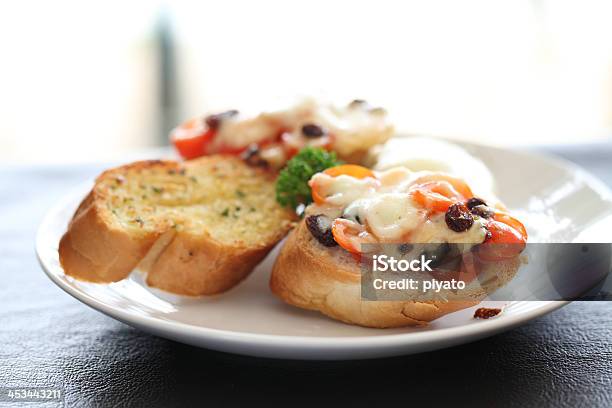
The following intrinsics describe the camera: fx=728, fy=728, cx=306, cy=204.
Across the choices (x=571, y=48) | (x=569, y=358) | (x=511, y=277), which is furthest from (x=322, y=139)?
(x=571, y=48)

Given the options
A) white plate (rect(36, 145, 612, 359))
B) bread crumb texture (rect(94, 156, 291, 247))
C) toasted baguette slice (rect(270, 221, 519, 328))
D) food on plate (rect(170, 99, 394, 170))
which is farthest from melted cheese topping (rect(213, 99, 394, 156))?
toasted baguette slice (rect(270, 221, 519, 328))

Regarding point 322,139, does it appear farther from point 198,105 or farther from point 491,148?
point 198,105

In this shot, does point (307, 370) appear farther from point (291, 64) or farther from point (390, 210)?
point (291, 64)

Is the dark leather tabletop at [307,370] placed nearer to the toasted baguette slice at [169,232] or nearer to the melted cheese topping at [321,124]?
the toasted baguette slice at [169,232]

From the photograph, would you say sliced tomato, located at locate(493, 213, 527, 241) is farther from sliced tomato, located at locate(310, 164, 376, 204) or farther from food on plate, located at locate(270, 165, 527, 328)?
sliced tomato, located at locate(310, 164, 376, 204)

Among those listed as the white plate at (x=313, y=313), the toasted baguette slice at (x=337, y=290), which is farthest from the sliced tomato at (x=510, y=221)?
the white plate at (x=313, y=313)

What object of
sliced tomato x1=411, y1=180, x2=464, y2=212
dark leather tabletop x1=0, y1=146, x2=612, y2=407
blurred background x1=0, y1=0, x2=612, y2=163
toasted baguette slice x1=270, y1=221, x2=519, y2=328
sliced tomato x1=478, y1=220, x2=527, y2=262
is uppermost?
sliced tomato x1=411, y1=180, x2=464, y2=212

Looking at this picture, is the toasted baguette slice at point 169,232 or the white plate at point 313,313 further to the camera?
the toasted baguette slice at point 169,232
